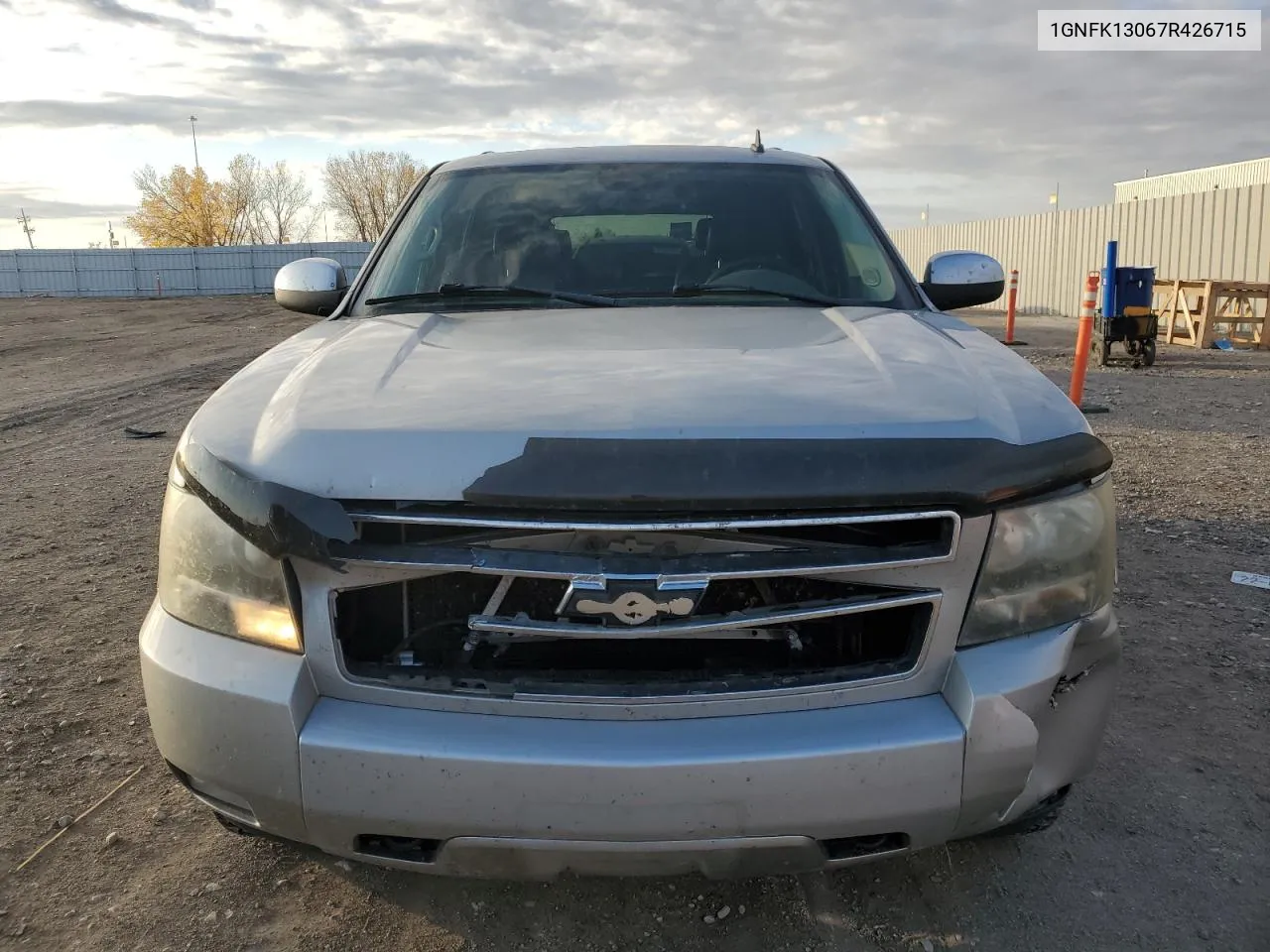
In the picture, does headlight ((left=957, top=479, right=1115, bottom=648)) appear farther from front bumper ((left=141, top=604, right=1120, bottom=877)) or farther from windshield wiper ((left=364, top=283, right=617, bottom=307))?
windshield wiper ((left=364, top=283, right=617, bottom=307))

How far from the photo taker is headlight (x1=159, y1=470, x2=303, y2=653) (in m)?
1.67

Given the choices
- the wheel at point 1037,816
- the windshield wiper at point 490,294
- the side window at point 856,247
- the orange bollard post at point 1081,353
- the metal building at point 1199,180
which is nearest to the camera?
the wheel at point 1037,816

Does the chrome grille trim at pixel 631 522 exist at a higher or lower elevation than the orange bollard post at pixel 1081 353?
higher

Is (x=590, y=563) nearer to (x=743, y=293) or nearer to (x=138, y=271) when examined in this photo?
(x=743, y=293)

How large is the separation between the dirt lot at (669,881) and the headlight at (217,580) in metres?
0.63

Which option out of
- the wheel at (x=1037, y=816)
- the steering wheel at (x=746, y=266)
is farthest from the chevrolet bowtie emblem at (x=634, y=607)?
the steering wheel at (x=746, y=266)

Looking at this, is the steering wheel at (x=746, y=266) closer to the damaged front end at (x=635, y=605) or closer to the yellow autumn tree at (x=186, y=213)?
the damaged front end at (x=635, y=605)

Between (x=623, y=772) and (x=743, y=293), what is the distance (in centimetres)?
162

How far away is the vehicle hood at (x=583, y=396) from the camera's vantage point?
163 centimetres

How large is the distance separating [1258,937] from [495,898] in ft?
5.35

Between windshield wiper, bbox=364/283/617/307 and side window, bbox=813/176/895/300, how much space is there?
761 millimetres

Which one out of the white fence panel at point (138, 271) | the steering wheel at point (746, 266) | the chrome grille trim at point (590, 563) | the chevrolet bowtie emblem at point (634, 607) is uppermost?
the white fence panel at point (138, 271)

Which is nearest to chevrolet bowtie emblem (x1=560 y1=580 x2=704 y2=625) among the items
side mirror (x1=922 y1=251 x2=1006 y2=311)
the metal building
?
side mirror (x1=922 y1=251 x2=1006 y2=311)

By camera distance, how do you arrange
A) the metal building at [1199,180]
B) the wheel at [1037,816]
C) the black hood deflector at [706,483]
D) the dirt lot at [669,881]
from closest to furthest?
1. the black hood deflector at [706,483]
2. the wheel at [1037,816]
3. the dirt lot at [669,881]
4. the metal building at [1199,180]
